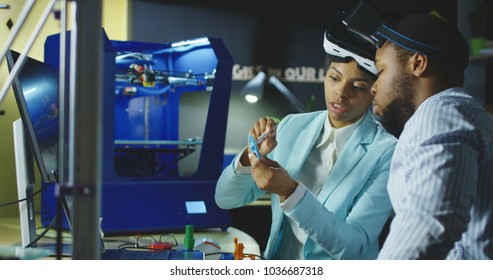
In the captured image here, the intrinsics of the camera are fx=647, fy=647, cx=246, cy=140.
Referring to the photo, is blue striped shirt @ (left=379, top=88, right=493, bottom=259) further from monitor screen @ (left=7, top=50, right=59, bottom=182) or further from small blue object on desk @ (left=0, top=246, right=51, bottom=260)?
monitor screen @ (left=7, top=50, right=59, bottom=182)

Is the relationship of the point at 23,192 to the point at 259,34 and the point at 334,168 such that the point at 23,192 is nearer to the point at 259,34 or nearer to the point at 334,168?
the point at 334,168

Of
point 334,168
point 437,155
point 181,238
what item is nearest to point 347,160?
point 334,168

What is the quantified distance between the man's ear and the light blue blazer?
16.1 inches

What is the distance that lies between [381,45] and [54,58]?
1.13 m

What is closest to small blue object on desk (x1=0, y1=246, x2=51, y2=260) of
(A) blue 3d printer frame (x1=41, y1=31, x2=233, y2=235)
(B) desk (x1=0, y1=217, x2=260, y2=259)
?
(B) desk (x1=0, y1=217, x2=260, y2=259)

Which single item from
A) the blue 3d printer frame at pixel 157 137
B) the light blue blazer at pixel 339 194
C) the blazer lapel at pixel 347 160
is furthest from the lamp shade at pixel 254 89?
the blazer lapel at pixel 347 160

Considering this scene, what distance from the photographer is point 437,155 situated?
38.4 inches

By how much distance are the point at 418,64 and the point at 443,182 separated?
355 mm

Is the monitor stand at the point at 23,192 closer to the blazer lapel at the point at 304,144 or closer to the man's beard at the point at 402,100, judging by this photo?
the blazer lapel at the point at 304,144

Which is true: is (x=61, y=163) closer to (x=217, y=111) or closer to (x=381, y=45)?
(x=381, y=45)

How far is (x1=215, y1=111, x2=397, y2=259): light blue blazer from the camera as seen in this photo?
1549 millimetres

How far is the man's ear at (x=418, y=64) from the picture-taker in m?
1.23

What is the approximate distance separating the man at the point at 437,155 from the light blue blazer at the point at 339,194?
1.13 ft

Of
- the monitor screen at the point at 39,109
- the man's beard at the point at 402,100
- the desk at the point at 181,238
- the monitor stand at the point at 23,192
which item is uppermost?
the man's beard at the point at 402,100
